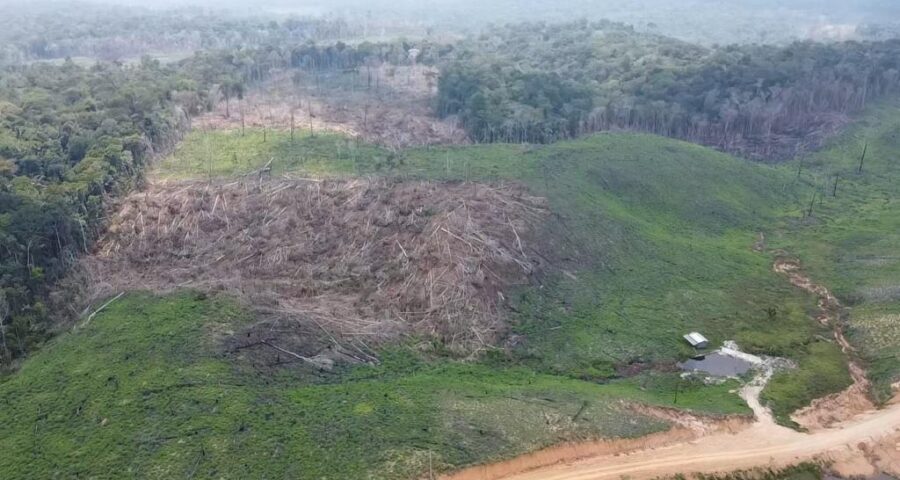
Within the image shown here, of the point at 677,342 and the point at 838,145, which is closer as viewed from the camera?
the point at 677,342

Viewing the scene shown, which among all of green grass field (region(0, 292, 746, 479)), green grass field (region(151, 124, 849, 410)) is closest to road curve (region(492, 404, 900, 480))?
green grass field (region(0, 292, 746, 479))

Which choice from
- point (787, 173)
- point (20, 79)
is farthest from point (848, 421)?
point (20, 79)

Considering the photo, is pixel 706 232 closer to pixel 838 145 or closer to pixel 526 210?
pixel 526 210

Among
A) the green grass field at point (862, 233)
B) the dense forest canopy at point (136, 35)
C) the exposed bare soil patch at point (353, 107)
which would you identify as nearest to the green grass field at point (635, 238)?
the green grass field at point (862, 233)

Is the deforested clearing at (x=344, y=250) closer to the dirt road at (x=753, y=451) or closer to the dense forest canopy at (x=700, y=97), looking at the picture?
the dirt road at (x=753, y=451)

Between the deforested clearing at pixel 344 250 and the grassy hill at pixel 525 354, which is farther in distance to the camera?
the deforested clearing at pixel 344 250

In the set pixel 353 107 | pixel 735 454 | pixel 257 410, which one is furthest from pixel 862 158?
pixel 257 410
